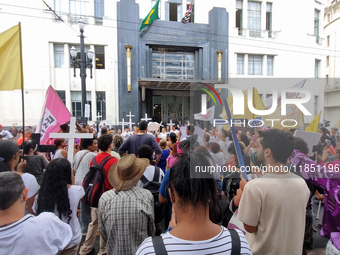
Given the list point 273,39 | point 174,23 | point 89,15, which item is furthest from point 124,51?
point 273,39

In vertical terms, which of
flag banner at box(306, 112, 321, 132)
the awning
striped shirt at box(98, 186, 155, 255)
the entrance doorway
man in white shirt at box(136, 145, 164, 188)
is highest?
the awning

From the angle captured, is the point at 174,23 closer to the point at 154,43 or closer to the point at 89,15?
the point at 154,43

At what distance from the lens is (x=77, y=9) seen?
51.4ft

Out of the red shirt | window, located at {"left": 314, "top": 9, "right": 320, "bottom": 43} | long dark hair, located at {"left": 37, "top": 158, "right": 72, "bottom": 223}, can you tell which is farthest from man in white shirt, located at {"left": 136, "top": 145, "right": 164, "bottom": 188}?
window, located at {"left": 314, "top": 9, "right": 320, "bottom": 43}

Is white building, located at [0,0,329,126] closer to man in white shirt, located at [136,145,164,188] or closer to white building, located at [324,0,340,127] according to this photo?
white building, located at [324,0,340,127]

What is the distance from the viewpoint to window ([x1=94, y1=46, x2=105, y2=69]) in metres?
16.1

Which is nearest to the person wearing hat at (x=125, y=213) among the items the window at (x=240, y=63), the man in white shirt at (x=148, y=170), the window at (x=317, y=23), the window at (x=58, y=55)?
the man in white shirt at (x=148, y=170)

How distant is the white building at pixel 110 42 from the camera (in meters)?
14.9

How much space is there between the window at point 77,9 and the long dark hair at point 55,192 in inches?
660

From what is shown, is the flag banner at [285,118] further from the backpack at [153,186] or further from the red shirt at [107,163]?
the red shirt at [107,163]

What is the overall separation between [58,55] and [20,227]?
17251 millimetres

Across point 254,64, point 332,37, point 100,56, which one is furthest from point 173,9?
point 332,37

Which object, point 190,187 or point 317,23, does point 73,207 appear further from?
point 317,23

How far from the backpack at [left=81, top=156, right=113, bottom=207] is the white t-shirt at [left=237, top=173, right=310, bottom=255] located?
73.0 inches
